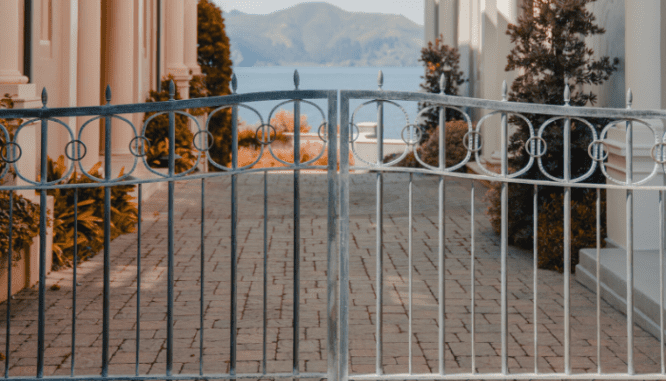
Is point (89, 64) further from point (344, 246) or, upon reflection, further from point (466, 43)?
point (466, 43)

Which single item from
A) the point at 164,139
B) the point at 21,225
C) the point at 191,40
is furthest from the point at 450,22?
the point at 21,225

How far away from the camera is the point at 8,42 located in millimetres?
7184

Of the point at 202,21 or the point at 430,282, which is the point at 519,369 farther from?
the point at 202,21

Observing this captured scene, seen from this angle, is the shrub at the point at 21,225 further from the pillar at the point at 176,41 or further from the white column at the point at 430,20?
the white column at the point at 430,20

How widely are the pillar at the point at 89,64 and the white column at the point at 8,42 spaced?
10.4ft

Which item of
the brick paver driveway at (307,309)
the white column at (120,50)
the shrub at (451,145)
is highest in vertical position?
the white column at (120,50)

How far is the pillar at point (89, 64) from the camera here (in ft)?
34.2

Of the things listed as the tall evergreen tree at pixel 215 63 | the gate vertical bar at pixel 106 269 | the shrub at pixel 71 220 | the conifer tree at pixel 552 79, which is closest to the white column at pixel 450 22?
the tall evergreen tree at pixel 215 63

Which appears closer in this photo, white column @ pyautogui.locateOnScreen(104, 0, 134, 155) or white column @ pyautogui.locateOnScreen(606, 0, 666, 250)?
white column @ pyautogui.locateOnScreen(606, 0, 666, 250)

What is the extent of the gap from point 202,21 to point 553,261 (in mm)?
13781

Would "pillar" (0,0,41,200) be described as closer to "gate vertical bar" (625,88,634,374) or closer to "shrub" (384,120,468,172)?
"gate vertical bar" (625,88,634,374)

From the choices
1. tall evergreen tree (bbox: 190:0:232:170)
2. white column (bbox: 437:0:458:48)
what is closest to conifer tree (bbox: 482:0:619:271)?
tall evergreen tree (bbox: 190:0:232:170)

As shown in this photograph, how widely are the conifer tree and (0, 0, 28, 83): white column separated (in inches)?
208

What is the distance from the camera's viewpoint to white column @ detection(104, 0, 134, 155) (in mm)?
12344
